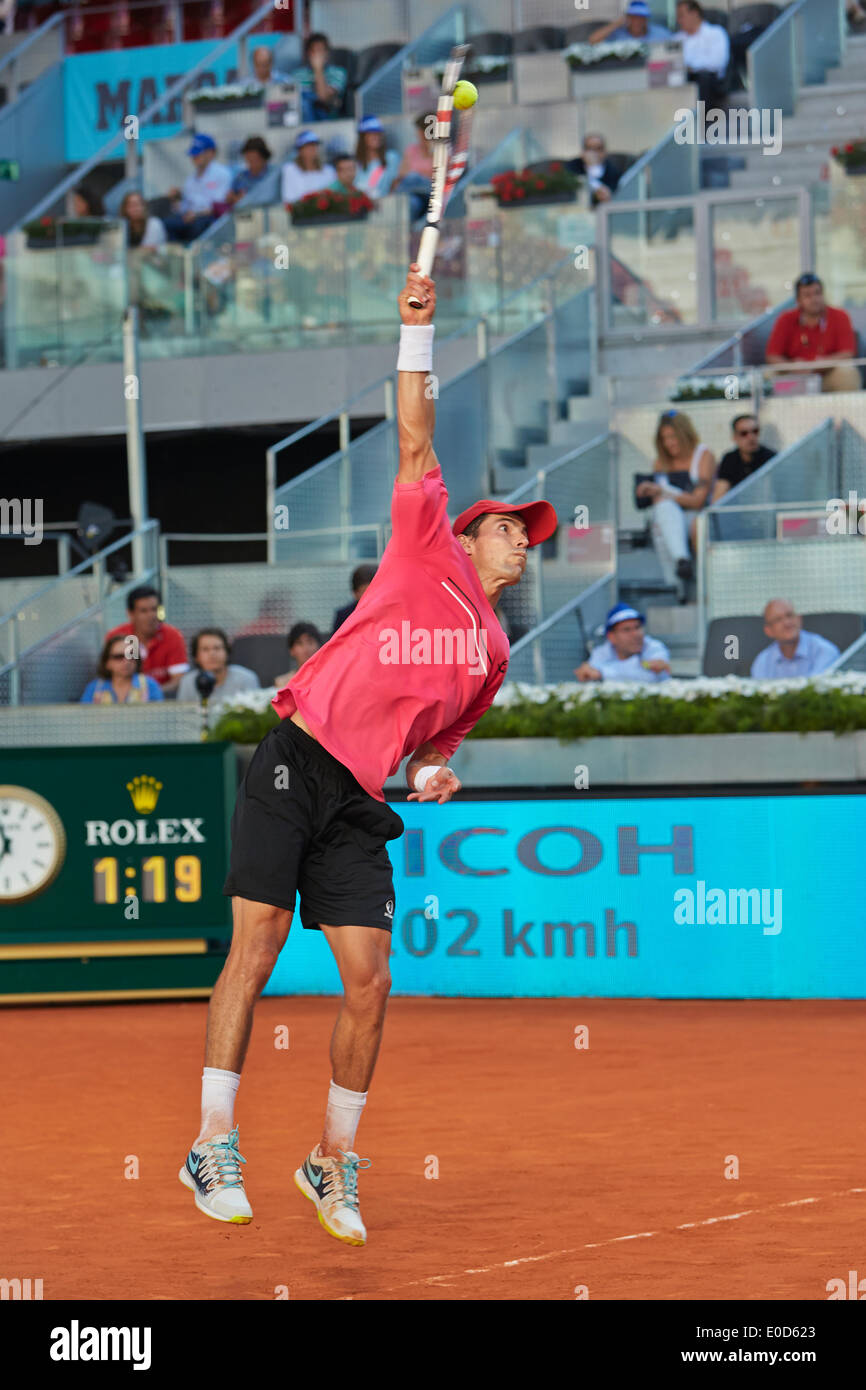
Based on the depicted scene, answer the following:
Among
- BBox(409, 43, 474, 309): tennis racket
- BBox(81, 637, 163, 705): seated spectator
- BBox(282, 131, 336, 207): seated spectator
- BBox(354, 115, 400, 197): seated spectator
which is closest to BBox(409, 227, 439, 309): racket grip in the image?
BBox(409, 43, 474, 309): tennis racket

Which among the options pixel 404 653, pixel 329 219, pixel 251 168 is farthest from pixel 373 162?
pixel 404 653

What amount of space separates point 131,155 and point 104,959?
1448 centimetres

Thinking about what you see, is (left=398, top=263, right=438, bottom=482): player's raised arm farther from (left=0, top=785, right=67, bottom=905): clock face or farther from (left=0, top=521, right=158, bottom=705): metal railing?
(left=0, top=521, right=158, bottom=705): metal railing

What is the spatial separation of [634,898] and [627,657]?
242 centimetres

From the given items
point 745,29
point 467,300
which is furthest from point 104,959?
point 745,29

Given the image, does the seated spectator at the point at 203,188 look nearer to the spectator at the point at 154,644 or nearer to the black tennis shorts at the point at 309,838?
the spectator at the point at 154,644

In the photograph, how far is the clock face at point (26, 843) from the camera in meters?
11.1

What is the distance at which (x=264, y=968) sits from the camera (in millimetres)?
4988

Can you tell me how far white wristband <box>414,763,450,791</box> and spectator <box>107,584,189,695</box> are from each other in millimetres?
8209

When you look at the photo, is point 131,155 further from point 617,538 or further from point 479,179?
point 617,538

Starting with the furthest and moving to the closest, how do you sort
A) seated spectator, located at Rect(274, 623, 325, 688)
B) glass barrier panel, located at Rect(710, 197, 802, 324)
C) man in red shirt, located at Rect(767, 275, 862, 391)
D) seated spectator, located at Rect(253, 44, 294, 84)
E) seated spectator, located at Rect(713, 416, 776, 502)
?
seated spectator, located at Rect(253, 44, 294, 84)
glass barrier panel, located at Rect(710, 197, 802, 324)
man in red shirt, located at Rect(767, 275, 862, 391)
seated spectator, located at Rect(713, 416, 776, 502)
seated spectator, located at Rect(274, 623, 325, 688)

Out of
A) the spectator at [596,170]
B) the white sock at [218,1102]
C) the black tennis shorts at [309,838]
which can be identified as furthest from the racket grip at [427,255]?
the spectator at [596,170]

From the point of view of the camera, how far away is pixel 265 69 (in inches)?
912

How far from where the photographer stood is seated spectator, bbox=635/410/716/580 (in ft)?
46.4
